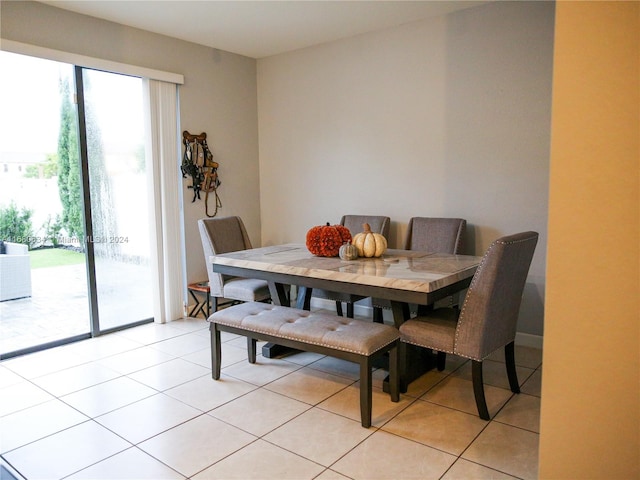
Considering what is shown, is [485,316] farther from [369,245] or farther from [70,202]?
[70,202]

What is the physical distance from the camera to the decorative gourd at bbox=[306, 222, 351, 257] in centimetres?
315

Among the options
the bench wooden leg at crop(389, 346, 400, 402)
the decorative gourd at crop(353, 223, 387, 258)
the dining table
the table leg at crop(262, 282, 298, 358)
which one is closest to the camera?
the dining table

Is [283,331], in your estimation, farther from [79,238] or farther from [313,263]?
[79,238]

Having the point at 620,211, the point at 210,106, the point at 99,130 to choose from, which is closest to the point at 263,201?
the point at 210,106

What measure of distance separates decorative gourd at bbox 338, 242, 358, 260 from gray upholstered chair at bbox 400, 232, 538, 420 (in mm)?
587

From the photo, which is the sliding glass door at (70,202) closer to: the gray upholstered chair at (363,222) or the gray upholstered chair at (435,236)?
the gray upholstered chair at (363,222)

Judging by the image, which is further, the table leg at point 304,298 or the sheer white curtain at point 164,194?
the sheer white curtain at point 164,194


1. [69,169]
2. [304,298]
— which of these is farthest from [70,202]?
[304,298]

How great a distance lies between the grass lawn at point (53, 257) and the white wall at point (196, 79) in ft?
3.31

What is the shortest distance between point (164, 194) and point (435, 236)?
2436 millimetres

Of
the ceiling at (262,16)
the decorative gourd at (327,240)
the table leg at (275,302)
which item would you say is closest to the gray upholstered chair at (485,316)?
the decorative gourd at (327,240)

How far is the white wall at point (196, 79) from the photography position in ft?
11.5

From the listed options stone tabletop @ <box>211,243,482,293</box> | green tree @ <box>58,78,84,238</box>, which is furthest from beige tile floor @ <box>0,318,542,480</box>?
green tree @ <box>58,78,84,238</box>

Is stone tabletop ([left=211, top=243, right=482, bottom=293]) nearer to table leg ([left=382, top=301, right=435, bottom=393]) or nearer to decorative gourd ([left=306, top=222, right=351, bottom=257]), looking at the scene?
decorative gourd ([left=306, top=222, right=351, bottom=257])
